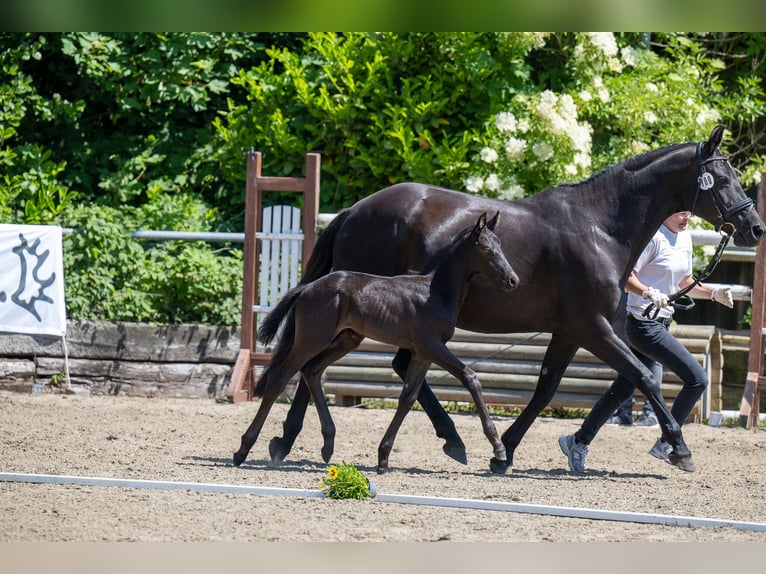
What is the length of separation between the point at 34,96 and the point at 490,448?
7.57 meters

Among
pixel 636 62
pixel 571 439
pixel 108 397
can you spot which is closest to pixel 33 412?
pixel 108 397

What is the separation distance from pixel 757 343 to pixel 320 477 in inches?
198

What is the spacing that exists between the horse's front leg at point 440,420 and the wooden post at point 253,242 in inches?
113

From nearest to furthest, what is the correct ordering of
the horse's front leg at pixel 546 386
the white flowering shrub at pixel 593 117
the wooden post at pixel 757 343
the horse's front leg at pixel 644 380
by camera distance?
the horse's front leg at pixel 644 380 → the horse's front leg at pixel 546 386 → the wooden post at pixel 757 343 → the white flowering shrub at pixel 593 117

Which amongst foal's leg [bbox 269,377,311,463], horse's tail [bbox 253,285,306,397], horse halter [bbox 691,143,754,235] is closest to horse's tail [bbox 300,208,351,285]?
horse's tail [bbox 253,285,306,397]

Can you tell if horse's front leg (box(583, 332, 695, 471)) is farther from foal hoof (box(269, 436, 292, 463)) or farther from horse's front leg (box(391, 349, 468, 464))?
foal hoof (box(269, 436, 292, 463))

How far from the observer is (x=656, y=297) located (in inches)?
249

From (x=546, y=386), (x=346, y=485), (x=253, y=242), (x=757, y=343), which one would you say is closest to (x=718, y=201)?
(x=546, y=386)

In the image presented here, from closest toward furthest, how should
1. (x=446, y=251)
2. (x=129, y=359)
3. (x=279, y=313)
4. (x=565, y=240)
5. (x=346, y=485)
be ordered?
1. (x=346, y=485)
2. (x=279, y=313)
3. (x=446, y=251)
4. (x=565, y=240)
5. (x=129, y=359)

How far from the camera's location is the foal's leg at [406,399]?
585cm

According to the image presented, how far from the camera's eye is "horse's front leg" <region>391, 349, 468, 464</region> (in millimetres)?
6074

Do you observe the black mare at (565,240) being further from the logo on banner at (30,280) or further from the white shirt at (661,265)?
the logo on banner at (30,280)

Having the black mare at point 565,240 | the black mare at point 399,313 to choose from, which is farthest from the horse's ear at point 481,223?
the black mare at point 565,240

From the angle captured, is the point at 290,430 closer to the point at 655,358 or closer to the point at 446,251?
the point at 446,251
